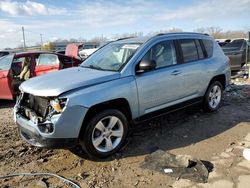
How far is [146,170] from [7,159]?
2291 mm

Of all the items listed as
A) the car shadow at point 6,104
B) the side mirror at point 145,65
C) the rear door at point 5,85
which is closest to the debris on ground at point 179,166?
the side mirror at point 145,65

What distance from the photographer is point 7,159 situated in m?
4.95

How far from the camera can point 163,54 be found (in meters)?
5.71

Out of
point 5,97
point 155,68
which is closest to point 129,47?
point 155,68

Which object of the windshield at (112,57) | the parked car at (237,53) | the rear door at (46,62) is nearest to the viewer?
the windshield at (112,57)

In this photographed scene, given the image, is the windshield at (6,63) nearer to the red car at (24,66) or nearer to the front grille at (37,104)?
the red car at (24,66)

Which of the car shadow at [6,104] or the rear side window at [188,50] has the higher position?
the rear side window at [188,50]

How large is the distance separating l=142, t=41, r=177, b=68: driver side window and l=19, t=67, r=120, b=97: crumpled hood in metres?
0.89

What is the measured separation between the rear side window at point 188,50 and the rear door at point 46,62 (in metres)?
4.98

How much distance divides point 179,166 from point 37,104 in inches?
92.4

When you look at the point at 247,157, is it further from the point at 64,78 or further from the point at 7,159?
the point at 7,159

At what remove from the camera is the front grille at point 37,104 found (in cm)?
450

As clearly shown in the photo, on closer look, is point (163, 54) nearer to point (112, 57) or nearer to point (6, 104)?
point (112, 57)

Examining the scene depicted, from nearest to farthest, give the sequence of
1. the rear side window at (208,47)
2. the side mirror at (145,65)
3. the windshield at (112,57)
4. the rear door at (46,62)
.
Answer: the side mirror at (145,65) → the windshield at (112,57) → the rear side window at (208,47) → the rear door at (46,62)
